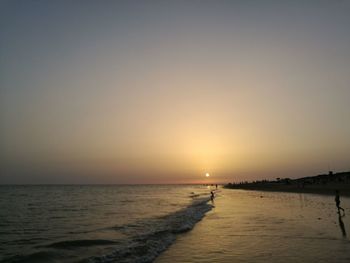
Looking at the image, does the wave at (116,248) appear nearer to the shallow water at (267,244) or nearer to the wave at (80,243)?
the wave at (80,243)

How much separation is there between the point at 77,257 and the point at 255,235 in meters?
9.42

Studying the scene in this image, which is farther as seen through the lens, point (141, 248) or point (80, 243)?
point (80, 243)

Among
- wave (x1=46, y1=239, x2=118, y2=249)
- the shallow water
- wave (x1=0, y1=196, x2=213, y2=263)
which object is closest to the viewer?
the shallow water

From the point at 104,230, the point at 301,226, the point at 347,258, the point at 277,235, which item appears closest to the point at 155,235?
the point at 104,230

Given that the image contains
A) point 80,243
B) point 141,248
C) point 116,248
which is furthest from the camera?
point 80,243

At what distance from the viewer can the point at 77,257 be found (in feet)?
55.3

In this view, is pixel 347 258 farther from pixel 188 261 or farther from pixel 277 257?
pixel 188 261

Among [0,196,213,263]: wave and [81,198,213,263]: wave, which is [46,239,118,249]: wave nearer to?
[0,196,213,263]: wave

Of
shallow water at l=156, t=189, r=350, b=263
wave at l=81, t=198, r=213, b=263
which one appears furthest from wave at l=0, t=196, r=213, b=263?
shallow water at l=156, t=189, r=350, b=263

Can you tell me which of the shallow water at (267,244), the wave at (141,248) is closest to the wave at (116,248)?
the wave at (141,248)

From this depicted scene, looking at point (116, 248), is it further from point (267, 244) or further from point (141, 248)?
point (267, 244)

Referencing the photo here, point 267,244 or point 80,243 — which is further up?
point 267,244

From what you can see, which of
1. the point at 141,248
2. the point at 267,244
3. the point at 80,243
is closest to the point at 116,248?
the point at 141,248

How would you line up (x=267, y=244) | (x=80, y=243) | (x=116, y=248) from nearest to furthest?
(x=267, y=244), (x=116, y=248), (x=80, y=243)
